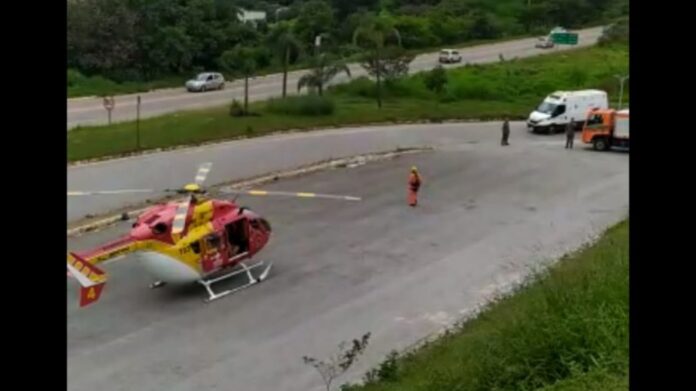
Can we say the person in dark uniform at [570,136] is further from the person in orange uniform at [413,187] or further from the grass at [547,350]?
the grass at [547,350]

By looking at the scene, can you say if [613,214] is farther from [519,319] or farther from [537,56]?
[537,56]

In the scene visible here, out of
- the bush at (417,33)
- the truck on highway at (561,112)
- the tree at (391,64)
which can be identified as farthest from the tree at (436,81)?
the bush at (417,33)

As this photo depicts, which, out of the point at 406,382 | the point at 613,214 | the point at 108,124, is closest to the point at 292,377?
the point at 406,382

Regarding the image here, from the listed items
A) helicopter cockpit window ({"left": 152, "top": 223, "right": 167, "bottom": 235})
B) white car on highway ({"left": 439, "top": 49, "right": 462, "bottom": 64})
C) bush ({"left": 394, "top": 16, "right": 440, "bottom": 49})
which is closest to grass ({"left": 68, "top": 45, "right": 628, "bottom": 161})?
white car on highway ({"left": 439, "top": 49, "right": 462, "bottom": 64})

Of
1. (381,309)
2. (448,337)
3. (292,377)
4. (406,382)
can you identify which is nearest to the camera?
(406,382)

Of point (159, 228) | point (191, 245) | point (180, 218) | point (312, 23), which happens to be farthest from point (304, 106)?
point (159, 228)

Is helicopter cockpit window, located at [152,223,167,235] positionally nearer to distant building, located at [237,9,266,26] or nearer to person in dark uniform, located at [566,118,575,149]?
person in dark uniform, located at [566,118,575,149]
